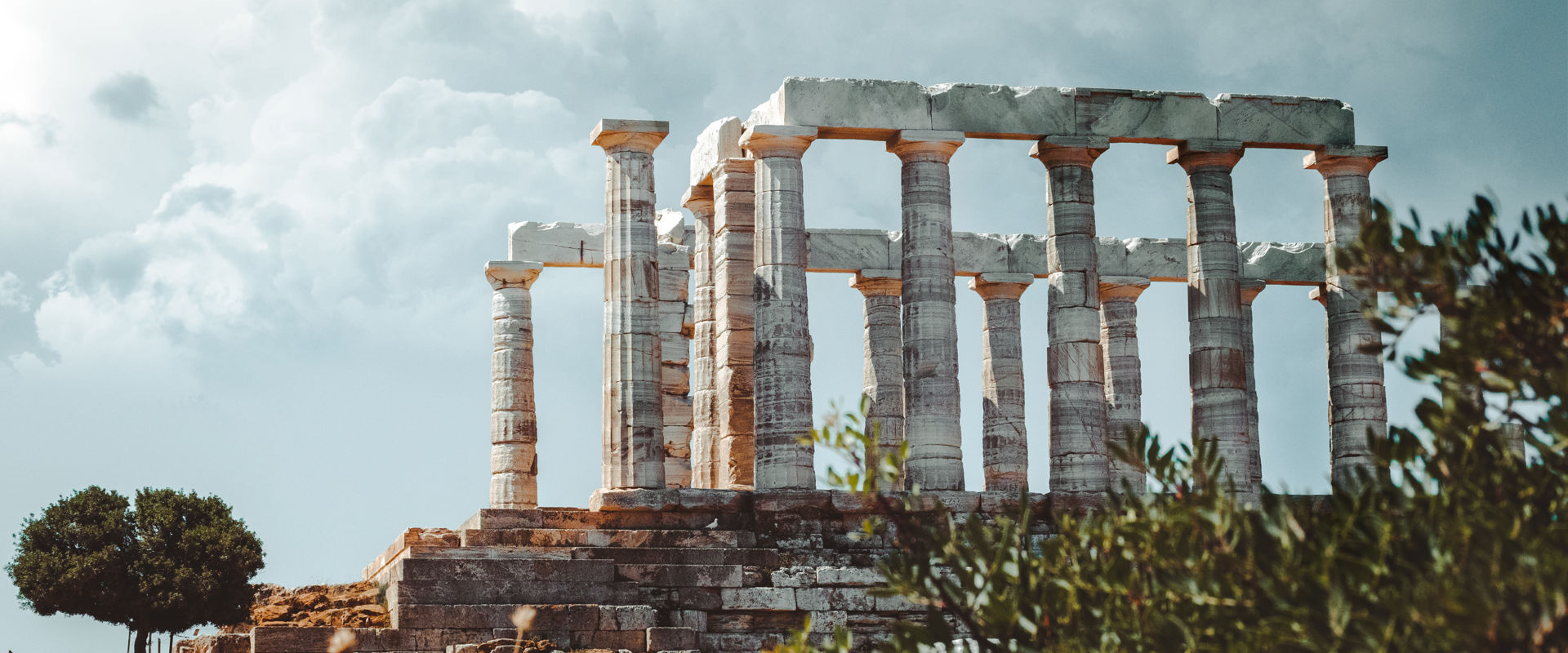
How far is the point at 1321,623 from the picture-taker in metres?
6.83

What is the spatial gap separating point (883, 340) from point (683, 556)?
42.1 feet

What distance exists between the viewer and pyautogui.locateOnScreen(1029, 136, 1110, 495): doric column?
2820cm

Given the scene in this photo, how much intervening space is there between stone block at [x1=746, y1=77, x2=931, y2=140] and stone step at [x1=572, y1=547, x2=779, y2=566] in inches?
273

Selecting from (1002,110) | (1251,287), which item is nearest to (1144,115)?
(1002,110)

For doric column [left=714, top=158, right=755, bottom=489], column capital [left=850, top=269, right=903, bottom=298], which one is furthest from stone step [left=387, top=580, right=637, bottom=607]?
column capital [left=850, top=269, right=903, bottom=298]

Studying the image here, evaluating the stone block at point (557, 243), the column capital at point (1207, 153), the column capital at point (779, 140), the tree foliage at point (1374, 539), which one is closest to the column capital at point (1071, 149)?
the column capital at point (1207, 153)

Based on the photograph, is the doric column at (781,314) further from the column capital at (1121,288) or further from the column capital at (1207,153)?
the column capital at (1121,288)

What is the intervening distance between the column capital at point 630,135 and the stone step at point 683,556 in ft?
21.9

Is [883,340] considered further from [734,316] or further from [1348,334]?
[1348,334]

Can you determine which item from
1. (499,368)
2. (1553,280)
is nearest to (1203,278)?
(499,368)

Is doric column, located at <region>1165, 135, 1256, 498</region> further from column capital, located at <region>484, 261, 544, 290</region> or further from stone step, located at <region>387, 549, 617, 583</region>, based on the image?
column capital, located at <region>484, 261, 544, 290</region>

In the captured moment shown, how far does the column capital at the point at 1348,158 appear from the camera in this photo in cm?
2961

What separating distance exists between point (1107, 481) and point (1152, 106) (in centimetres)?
611

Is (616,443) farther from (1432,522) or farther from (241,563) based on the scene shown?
(1432,522)
